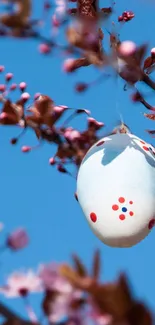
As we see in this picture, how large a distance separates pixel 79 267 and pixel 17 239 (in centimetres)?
19

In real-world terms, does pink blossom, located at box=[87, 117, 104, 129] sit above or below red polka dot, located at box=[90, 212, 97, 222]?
above

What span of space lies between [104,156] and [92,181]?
75 millimetres

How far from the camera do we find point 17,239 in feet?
2.80

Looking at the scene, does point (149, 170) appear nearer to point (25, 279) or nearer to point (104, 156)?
point (104, 156)

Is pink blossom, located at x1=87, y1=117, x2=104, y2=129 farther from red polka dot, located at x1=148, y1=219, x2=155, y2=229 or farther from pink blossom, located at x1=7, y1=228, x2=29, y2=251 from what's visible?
pink blossom, located at x1=7, y1=228, x2=29, y2=251

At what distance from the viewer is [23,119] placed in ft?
5.51

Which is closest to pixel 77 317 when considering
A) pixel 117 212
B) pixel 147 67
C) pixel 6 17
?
pixel 6 17

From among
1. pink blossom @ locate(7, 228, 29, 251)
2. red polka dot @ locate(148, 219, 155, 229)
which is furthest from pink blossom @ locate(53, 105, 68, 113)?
pink blossom @ locate(7, 228, 29, 251)

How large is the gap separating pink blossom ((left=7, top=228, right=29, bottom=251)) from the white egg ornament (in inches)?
38.2

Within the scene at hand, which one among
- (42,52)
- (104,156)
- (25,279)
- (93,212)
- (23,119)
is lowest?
(93,212)

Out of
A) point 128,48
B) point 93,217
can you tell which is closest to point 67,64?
point 128,48

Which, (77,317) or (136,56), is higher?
(136,56)

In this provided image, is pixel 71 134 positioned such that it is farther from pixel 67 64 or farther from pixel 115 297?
pixel 115 297

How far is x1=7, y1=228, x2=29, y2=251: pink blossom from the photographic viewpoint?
2.80 feet
